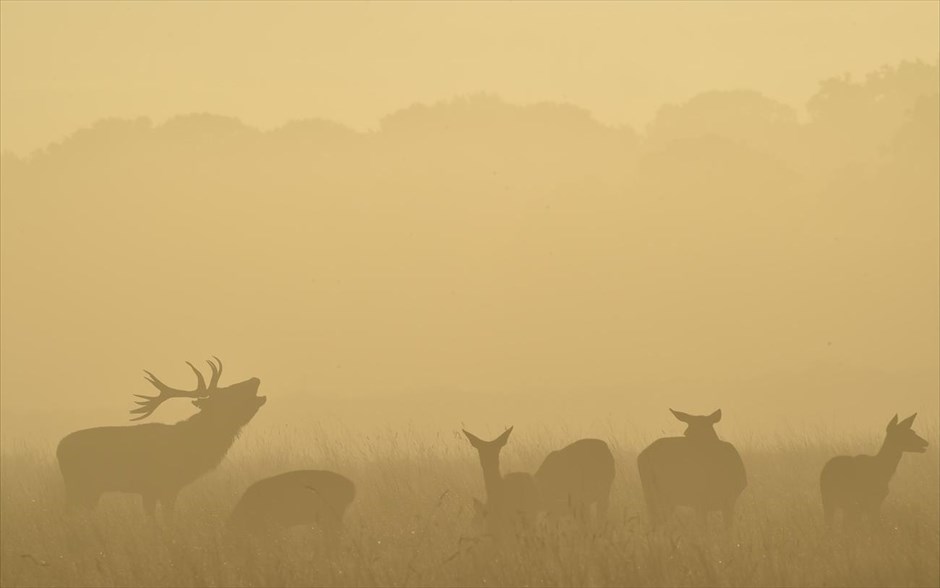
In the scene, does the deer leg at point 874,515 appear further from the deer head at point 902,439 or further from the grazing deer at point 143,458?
the grazing deer at point 143,458

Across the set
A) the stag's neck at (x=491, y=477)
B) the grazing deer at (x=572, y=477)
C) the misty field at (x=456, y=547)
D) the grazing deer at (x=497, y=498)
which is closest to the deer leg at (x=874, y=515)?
the misty field at (x=456, y=547)

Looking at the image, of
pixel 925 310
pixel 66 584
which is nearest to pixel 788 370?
pixel 925 310

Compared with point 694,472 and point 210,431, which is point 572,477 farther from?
point 210,431

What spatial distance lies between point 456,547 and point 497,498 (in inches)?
21.4

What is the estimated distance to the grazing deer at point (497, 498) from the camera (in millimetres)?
10445

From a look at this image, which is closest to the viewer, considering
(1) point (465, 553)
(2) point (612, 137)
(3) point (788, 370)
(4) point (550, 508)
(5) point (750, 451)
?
(1) point (465, 553)

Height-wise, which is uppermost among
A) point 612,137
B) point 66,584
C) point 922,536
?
point 612,137

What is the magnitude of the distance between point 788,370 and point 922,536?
3697cm

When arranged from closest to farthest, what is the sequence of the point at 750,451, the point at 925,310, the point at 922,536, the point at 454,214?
1. the point at 922,536
2. the point at 750,451
3. the point at 925,310
4. the point at 454,214

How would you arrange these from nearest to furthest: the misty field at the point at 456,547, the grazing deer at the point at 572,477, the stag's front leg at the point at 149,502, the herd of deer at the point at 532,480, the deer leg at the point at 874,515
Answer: the misty field at the point at 456,547, the herd of deer at the point at 532,480, the deer leg at the point at 874,515, the grazing deer at the point at 572,477, the stag's front leg at the point at 149,502

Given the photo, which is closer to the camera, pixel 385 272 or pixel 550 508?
pixel 550 508

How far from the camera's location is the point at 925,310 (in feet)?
174

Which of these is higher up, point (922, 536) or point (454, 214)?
point (454, 214)

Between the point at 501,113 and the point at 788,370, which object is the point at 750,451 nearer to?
the point at 788,370
